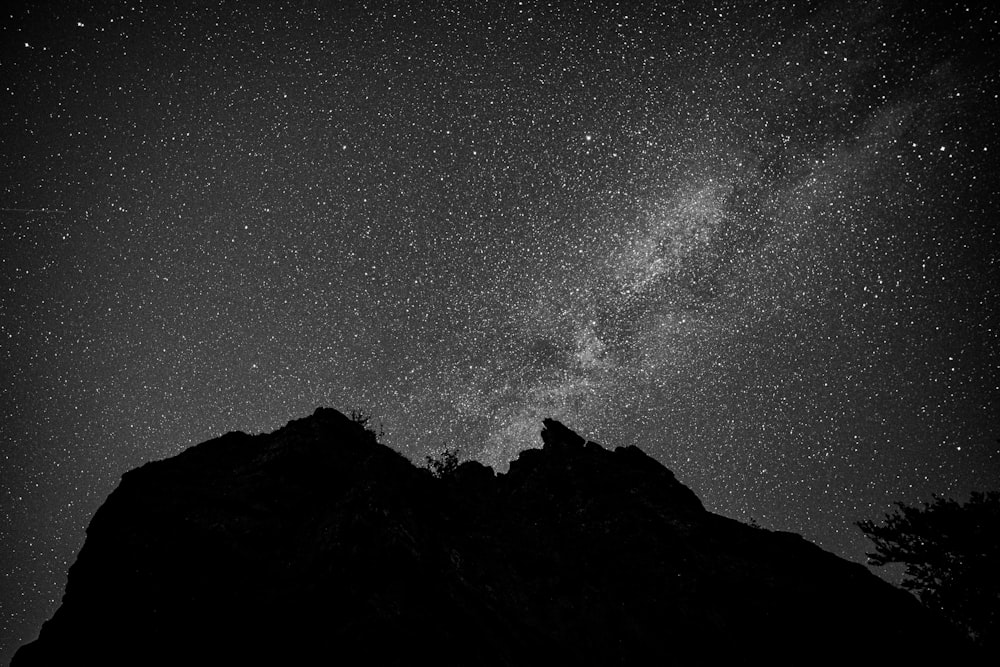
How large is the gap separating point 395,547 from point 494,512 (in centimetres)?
887

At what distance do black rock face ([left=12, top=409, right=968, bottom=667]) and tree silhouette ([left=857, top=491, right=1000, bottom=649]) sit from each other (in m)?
1.71

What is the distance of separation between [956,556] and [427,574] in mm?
21541

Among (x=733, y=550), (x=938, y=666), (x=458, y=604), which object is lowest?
(x=938, y=666)

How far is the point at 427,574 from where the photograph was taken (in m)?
10.2

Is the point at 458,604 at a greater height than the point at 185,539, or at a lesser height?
lesser

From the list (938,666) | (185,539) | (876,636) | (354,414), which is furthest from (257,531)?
(938,666)

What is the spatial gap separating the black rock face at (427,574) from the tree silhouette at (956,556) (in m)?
1.71

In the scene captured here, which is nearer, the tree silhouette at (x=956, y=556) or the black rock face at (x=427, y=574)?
the black rock face at (x=427, y=574)

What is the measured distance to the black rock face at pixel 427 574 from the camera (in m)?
8.46

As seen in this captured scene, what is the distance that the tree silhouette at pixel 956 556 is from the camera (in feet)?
50.7

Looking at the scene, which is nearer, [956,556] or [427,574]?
[427,574]

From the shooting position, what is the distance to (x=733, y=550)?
57.3 ft

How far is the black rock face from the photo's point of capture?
27.8ft

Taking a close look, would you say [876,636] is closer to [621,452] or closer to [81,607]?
[621,452]
